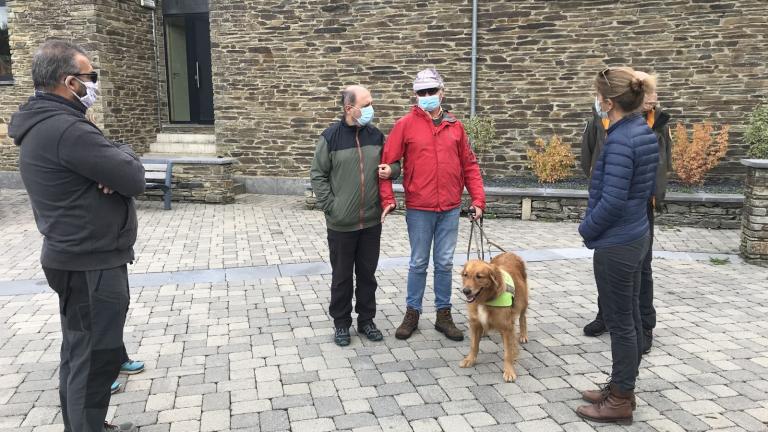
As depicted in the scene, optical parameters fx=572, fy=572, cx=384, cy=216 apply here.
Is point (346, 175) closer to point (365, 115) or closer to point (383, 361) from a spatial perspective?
point (365, 115)

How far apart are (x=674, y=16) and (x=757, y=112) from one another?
220 centimetres

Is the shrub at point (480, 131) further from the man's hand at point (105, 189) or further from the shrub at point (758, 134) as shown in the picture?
the man's hand at point (105, 189)

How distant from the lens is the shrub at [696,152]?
31.3 ft

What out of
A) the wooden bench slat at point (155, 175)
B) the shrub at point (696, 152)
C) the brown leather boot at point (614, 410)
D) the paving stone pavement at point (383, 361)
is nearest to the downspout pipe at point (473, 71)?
the shrub at point (696, 152)

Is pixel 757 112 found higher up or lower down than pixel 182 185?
higher up

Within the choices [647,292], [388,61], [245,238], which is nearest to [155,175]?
[245,238]

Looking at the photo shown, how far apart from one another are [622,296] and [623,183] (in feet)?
2.18

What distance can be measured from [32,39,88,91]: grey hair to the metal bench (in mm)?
8061

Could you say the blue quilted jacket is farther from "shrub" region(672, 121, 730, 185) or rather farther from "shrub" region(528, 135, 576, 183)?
"shrub" region(672, 121, 730, 185)

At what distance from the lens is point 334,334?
4656 millimetres

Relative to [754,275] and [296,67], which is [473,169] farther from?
[296,67]

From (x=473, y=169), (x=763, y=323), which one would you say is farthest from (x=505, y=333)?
(x=763, y=323)

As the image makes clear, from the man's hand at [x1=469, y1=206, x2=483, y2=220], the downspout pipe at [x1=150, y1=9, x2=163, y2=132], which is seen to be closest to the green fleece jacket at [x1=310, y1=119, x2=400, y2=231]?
the man's hand at [x1=469, y1=206, x2=483, y2=220]

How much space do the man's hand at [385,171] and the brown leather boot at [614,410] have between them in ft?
6.80
